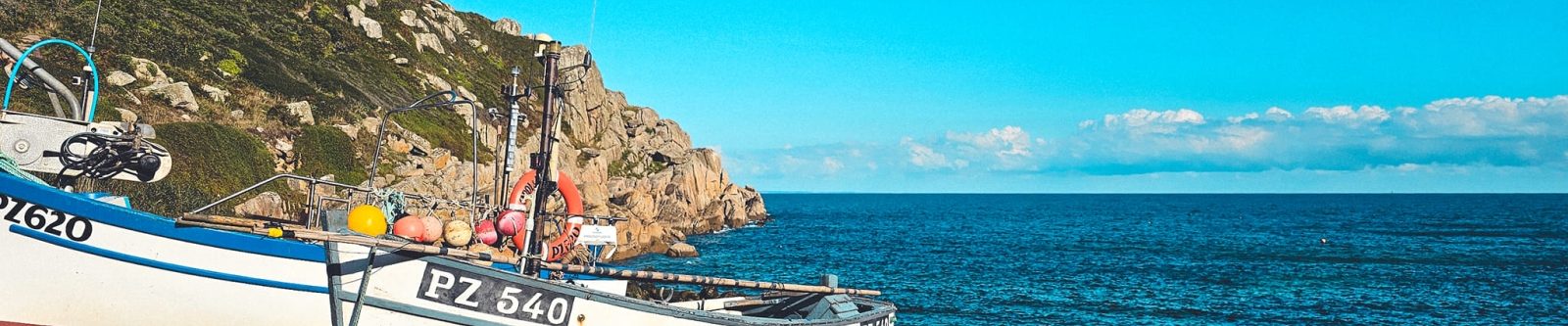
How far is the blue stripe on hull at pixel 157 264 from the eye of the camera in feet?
42.8

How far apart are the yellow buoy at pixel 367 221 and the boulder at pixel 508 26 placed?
293 ft

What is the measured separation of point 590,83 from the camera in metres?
82.7

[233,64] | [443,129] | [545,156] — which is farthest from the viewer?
[443,129]

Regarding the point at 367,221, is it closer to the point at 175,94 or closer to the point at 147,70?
the point at 175,94

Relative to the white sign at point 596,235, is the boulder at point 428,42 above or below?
above

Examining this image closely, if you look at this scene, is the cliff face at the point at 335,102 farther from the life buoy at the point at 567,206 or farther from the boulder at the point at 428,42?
the life buoy at the point at 567,206

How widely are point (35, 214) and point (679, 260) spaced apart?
127 ft

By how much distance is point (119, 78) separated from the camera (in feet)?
117

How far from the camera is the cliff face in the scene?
1368 inches

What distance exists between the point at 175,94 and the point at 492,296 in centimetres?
2951

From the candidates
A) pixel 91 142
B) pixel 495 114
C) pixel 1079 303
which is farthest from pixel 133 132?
pixel 1079 303

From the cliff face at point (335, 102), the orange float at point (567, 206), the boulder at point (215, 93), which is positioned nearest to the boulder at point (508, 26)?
the cliff face at point (335, 102)

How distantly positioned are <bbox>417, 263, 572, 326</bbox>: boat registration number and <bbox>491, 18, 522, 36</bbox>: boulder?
3550 inches

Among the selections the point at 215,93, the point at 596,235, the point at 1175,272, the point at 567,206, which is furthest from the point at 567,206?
the point at 1175,272
